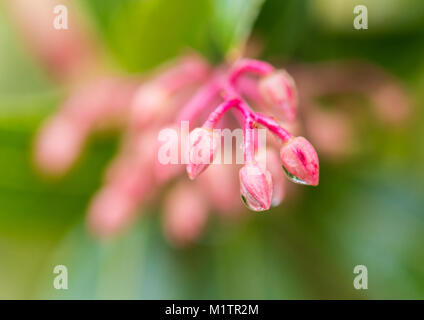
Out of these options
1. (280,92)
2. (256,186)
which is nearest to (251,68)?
(280,92)

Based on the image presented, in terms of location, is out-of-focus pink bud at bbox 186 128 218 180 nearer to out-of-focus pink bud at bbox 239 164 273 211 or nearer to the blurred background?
out-of-focus pink bud at bbox 239 164 273 211

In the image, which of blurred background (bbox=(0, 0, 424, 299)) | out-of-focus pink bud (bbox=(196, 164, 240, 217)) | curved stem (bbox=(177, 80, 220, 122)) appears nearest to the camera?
curved stem (bbox=(177, 80, 220, 122))

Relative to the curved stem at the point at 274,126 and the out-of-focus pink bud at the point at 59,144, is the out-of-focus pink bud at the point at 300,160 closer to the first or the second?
the curved stem at the point at 274,126

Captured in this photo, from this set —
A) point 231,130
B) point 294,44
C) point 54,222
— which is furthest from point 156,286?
point 294,44

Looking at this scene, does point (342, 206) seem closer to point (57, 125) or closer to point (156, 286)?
point (156, 286)

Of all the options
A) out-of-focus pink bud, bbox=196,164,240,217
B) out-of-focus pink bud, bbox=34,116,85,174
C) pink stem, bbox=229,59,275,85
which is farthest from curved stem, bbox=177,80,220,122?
out-of-focus pink bud, bbox=34,116,85,174

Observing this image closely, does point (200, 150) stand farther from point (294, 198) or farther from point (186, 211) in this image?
point (294, 198)

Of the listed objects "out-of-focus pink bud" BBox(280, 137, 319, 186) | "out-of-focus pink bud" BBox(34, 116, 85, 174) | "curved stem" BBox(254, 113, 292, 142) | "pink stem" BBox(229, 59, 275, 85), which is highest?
"out-of-focus pink bud" BBox(34, 116, 85, 174)
